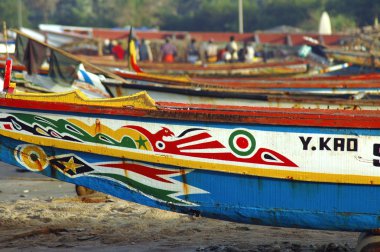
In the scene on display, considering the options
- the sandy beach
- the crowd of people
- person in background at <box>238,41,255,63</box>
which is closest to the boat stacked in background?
the sandy beach

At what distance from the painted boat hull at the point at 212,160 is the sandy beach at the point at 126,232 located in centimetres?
76

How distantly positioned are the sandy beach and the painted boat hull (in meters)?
0.76

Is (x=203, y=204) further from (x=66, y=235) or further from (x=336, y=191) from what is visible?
(x=66, y=235)

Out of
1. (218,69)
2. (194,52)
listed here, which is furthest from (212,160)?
(194,52)

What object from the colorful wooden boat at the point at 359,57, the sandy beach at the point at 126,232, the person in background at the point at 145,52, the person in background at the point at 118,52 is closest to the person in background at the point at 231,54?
the person in background at the point at 145,52

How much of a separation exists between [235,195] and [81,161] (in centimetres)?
122

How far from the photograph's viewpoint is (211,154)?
6391mm

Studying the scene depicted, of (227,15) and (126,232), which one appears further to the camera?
(227,15)

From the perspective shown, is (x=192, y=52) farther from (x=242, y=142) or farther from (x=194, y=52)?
(x=242, y=142)

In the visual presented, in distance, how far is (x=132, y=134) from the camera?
6516mm

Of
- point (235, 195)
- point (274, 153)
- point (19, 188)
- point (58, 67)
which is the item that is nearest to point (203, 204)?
point (235, 195)

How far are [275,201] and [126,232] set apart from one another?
1897 millimetres

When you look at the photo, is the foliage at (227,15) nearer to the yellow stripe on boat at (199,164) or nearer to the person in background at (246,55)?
the person in background at (246,55)

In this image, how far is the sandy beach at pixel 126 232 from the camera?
24.0ft
